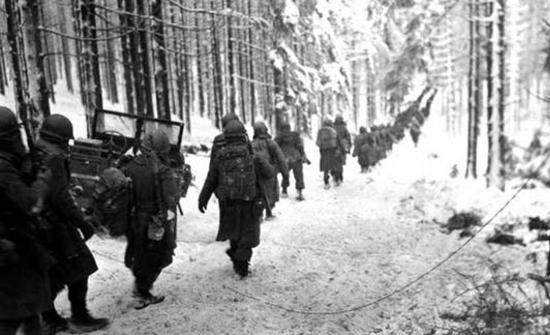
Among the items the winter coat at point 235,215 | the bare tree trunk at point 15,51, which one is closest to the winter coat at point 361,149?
the bare tree trunk at point 15,51

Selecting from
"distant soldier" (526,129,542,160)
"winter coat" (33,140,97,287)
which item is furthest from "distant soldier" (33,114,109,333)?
"distant soldier" (526,129,542,160)

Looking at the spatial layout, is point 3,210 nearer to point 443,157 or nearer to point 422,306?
point 422,306

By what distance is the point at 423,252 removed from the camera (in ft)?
25.1

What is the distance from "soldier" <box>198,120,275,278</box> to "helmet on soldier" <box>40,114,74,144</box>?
7.60 ft

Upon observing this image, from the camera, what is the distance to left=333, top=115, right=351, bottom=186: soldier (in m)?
14.6

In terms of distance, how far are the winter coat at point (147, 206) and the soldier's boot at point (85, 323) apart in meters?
0.72

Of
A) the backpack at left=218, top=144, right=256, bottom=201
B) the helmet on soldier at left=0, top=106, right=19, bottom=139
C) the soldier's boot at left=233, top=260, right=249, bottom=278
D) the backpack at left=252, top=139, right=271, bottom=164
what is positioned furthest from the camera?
the backpack at left=252, top=139, right=271, bottom=164

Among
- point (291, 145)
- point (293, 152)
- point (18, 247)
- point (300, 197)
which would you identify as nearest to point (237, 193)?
point (18, 247)

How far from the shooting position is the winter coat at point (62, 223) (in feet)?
13.3

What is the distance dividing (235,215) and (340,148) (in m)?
8.84

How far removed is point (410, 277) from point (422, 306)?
3.50ft

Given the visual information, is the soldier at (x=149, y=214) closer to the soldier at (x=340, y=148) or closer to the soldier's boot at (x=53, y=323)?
the soldier's boot at (x=53, y=323)

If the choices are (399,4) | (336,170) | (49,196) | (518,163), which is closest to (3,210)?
(49,196)

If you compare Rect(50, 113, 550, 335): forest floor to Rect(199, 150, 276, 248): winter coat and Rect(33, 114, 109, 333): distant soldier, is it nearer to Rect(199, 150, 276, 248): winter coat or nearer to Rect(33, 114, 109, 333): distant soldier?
Rect(199, 150, 276, 248): winter coat
